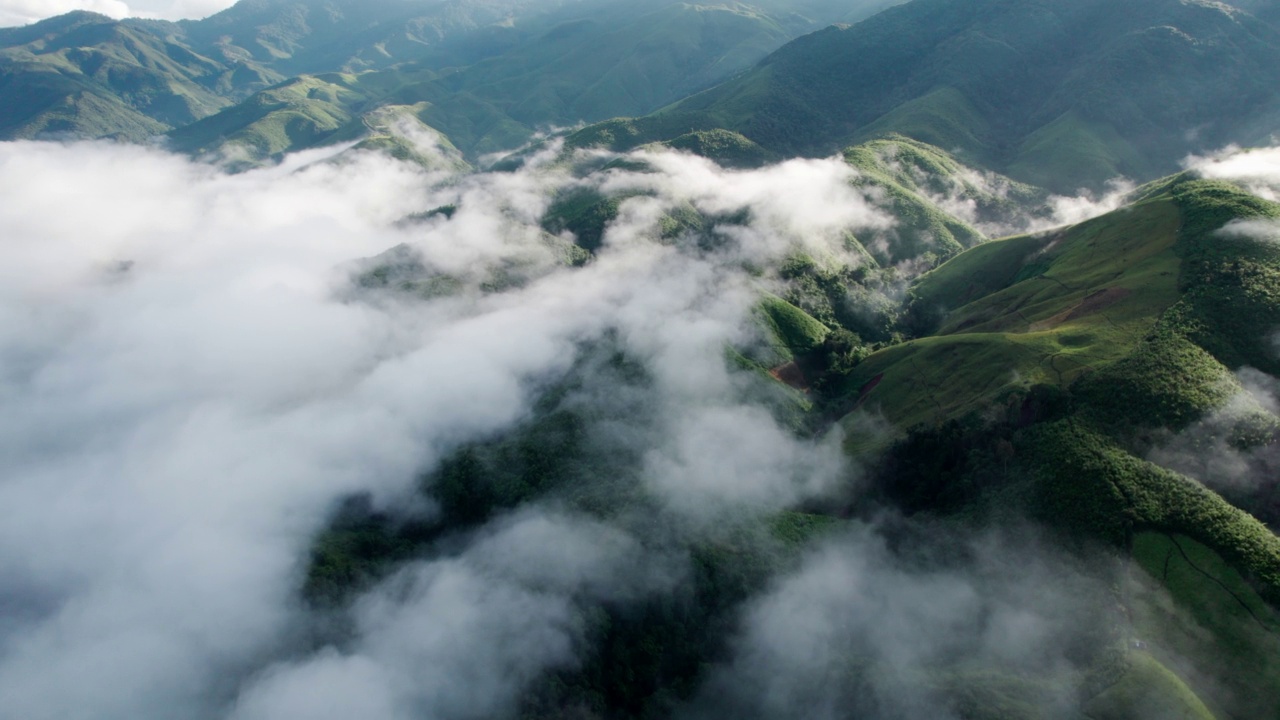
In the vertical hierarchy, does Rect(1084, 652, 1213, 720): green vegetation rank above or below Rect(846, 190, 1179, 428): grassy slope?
below

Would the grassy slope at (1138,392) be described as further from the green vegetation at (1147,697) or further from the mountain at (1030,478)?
the mountain at (1030,478)

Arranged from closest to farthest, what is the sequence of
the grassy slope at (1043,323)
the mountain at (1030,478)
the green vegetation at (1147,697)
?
1. the green vegetation at (1147,697)
2. the mountain at (1030,478)
3. the grassy slope at (1043,323)

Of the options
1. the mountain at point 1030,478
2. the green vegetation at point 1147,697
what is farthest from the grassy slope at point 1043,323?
the green vegetation at point 1147,697

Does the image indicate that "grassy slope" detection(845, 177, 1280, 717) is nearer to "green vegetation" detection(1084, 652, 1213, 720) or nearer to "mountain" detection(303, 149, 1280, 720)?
"green vegetation" detection(1084, 652, 1213, 720)

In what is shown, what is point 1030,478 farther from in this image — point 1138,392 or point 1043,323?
point 1043,323

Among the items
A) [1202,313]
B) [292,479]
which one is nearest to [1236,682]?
[1202,313]

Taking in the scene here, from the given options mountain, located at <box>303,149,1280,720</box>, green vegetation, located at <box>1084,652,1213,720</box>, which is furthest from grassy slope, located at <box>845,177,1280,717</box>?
mountain, located at <box>303,149,1280,720</box>

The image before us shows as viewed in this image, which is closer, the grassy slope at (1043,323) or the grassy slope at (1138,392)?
the grassy slope at (1138,392)

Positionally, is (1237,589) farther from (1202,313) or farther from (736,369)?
(736,369)

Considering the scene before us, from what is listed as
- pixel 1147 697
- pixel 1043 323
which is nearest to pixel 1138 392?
pixel 1043 323

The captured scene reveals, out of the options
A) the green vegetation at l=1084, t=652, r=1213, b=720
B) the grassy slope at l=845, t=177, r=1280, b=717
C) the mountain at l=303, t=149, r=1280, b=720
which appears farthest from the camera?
the mountain at l=303, t=149, r=1280, b=720

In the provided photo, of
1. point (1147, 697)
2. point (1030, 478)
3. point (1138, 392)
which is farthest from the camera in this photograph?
point (1138, 392)

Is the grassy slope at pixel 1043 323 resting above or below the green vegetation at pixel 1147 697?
above
